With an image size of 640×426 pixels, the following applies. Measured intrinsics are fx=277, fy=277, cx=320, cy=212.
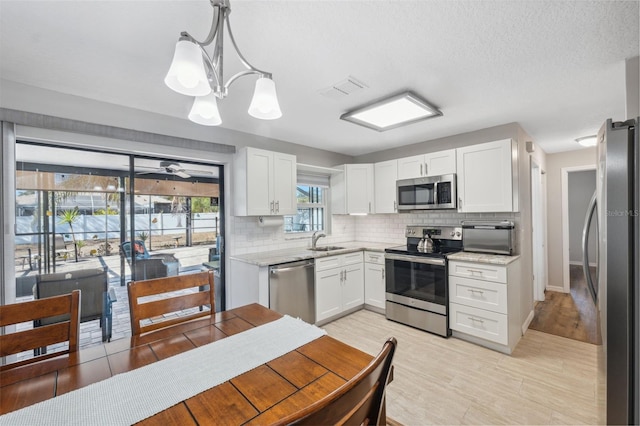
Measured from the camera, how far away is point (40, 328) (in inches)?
48.5

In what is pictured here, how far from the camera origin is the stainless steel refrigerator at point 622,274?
1.23 metres

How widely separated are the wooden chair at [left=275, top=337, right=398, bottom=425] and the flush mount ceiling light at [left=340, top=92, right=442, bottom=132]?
6.75ft

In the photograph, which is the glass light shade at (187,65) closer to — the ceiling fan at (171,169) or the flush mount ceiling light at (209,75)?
the flush mount ceiling light at (209,75)

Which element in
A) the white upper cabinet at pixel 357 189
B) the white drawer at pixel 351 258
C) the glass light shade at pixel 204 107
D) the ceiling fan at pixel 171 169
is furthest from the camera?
the white upper cabinet at pixel 357 189

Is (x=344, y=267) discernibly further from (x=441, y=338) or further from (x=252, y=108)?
(x=252, y=108)

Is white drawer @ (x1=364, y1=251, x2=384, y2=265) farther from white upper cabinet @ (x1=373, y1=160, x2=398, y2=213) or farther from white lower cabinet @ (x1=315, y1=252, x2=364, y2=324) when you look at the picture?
white upper cabinet @ (x1=373, y1=160, x2=398, y2=213)

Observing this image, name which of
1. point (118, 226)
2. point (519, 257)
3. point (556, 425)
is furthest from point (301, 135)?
point (556, 425)

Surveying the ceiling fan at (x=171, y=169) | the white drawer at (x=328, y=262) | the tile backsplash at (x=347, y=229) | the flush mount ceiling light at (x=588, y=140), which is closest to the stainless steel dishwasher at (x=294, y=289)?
the white drawer at (x=328, y=262)

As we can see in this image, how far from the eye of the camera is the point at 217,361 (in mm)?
1104

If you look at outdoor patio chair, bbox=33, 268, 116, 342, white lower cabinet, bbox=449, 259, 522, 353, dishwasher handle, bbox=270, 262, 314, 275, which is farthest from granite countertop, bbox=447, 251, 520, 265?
outdoor patio chair, bbox=33, 268, 116, 342

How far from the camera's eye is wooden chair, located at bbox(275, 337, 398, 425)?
0.47 m

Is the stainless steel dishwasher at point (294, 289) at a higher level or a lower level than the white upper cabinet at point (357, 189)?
lower

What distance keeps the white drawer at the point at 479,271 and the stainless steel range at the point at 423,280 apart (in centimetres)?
10

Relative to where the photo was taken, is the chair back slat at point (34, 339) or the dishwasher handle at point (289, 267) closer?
the chair back slat at point (34, 339)
